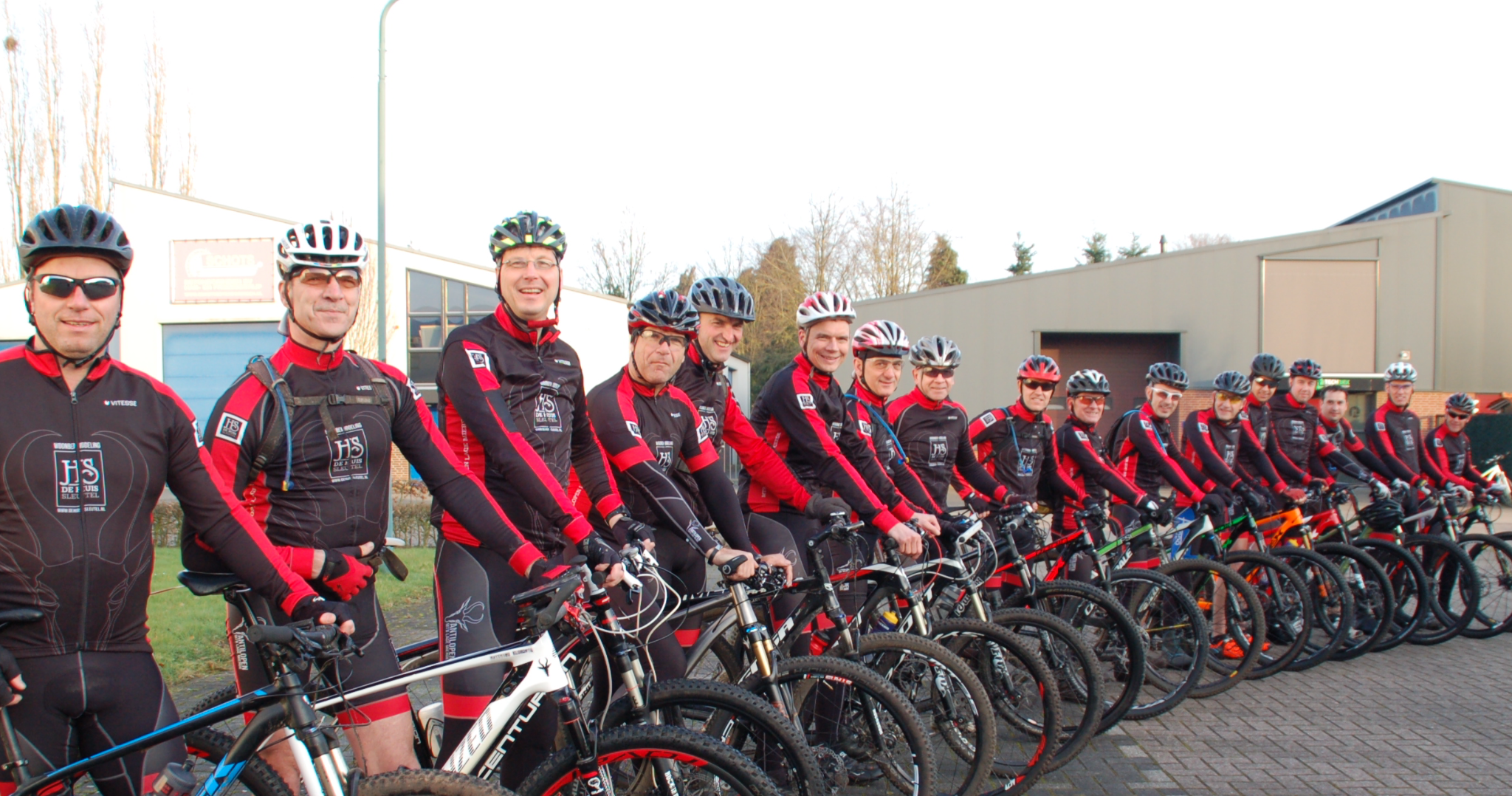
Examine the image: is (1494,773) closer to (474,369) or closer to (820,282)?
(474,369)

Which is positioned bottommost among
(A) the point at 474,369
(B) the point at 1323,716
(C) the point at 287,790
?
(B) the point at 1323,716

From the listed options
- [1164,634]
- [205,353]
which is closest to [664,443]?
[1164,634]

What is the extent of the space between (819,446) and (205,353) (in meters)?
26.6

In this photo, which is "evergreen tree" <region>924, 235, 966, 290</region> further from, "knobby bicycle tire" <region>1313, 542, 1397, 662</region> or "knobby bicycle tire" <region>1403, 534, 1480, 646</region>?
"knobby bicycle tire" <region>1313, 542, 1397, 662</region>

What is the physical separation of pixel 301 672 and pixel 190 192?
30730 millimetres

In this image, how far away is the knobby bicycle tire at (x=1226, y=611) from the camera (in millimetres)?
5879

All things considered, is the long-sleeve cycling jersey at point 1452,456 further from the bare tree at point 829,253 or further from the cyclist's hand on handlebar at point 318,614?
the bare tree at point 829,253

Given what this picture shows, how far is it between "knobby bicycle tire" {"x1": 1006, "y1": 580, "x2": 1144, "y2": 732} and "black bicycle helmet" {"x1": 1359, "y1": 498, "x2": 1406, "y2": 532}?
4110mm

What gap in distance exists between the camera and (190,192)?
28438 millimetres

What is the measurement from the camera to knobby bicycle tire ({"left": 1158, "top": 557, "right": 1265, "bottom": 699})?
19.3 feet

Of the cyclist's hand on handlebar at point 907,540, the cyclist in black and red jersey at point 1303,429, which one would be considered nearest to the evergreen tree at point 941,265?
the cyclist in black and red jersey at point 1303,429

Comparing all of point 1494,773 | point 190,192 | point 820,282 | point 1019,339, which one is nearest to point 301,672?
point 1494,773

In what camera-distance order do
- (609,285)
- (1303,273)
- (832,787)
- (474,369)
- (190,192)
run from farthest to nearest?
(609,285), (190,192), (1303,273), (832,787), (474,369)

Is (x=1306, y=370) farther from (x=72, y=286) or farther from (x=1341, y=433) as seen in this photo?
(x=72, y=286)
